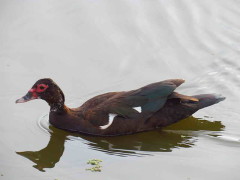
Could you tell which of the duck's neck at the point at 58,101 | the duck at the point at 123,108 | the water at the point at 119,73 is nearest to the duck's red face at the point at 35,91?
the duck at the point at 123,108

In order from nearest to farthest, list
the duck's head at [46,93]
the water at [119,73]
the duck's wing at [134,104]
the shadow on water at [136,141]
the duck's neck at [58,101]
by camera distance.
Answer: the water at [119,73]
the shadow on water at [136,141]
the duck's wing at [134,104]
the duck's head at [46,93]
the duck's neck at [58,101]

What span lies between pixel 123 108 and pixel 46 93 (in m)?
1.31

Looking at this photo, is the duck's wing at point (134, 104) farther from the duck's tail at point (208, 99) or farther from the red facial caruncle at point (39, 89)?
the red facial caruncle at point (39, 89)

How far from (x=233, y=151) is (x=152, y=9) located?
560cm

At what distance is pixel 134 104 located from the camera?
9.95 m

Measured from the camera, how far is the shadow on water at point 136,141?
9.44 metres

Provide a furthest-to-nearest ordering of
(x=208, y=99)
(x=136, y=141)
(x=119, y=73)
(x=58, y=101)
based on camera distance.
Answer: (x=119, y=73), (x=208, y=99), (x=58, y=101), (x=136, y=141)

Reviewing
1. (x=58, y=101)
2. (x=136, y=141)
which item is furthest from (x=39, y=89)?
(x=136, y=141)

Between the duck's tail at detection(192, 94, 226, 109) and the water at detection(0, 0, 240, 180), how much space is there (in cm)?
37

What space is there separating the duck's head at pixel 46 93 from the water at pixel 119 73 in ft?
1.55

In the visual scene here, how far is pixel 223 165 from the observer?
29.5ft

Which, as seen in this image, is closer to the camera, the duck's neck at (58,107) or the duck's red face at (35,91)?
the duck's red face at (35,91)

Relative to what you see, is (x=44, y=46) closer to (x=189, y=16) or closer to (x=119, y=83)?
(x=119, y=83)

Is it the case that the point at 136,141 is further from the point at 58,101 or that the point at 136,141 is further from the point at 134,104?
the point at 58,101
